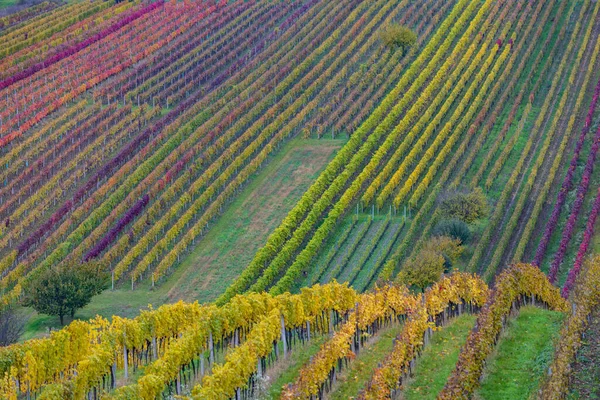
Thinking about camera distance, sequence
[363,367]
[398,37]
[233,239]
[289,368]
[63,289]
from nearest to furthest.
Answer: [363,367] → [289,368] → [63,289] → [233,239] → [398,37]

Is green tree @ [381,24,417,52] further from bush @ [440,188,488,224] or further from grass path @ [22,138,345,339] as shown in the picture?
bush @ [440,188,488,224]

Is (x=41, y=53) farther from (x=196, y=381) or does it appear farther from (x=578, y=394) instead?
(x=578, y=394)

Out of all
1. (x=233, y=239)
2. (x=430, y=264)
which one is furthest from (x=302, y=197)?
(x=430, y=264)

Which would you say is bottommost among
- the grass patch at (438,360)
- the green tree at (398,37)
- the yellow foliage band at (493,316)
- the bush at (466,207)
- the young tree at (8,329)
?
the young tree at (8,329)

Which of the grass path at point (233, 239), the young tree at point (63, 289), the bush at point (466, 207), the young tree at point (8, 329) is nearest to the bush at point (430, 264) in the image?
the bush at point (466, 207)

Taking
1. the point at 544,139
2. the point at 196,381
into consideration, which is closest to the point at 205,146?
the point at 544,139

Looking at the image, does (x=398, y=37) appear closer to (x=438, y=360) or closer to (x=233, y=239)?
(x=233, y=239)

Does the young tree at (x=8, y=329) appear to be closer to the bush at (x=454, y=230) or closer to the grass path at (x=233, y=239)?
the grass path at (x=233, y=239)
